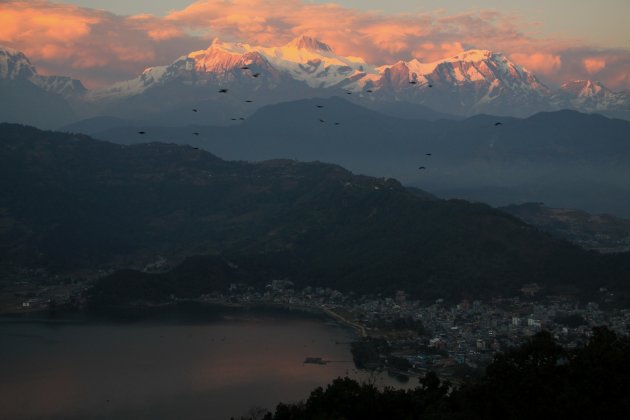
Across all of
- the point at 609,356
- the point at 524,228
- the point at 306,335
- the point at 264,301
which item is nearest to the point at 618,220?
the point at 524,228

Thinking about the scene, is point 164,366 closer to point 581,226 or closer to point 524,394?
point 524,394

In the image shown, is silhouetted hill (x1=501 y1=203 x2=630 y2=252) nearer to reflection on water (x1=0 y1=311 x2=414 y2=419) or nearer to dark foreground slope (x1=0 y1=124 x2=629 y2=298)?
dark foreground slope (x1=0 y1=124 x2=629 y2=298)

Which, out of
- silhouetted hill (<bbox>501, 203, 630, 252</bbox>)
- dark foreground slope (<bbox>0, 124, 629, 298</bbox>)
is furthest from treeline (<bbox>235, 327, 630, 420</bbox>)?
silhouetted hill (<bbox>501, 203, 630, 252</bbox>)

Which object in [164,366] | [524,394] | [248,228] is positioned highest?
[524,394]

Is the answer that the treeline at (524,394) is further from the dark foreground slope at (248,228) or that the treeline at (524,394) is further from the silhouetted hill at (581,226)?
the silhouetted hill at (581,226)

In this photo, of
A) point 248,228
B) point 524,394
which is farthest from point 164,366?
point 248,228

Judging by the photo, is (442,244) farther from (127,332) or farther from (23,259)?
(23,259)
